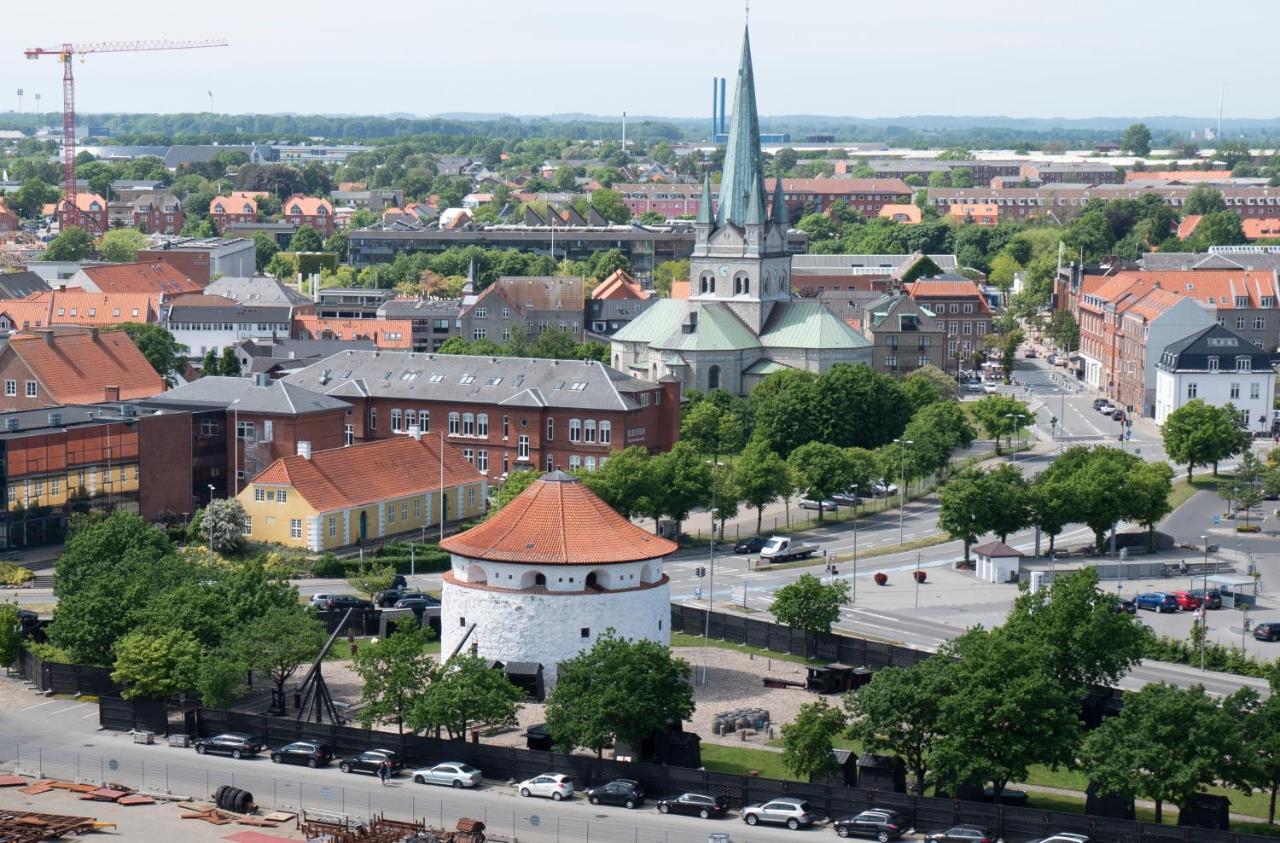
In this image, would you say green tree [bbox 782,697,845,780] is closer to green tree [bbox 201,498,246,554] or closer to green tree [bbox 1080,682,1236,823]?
green tree [bbox 1080,682,1236,823]

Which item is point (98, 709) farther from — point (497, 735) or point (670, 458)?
point (670, 458)

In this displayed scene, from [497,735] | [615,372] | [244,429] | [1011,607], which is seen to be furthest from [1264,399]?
[497,735]

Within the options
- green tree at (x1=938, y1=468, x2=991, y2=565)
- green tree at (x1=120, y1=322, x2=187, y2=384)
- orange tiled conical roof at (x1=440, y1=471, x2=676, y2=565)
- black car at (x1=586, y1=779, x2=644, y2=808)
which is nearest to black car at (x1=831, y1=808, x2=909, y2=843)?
black car at (x1=586, y1=779, x2=644, y2=808)

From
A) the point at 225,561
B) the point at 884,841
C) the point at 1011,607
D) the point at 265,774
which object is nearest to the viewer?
the point at 884,841

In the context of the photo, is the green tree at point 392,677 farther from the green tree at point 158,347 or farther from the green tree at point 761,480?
the green tree at point 158,347

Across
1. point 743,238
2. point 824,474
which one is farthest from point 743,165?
point 824,474

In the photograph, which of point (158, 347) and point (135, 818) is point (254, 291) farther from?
point (135, 818)
